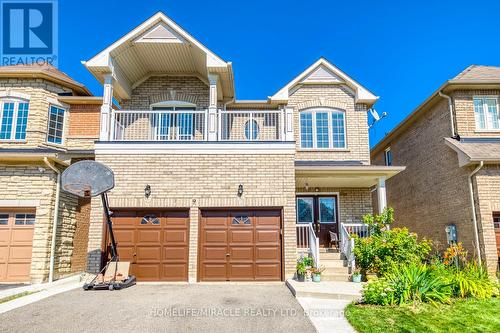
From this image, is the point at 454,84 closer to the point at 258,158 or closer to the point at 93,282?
the point at 258,158

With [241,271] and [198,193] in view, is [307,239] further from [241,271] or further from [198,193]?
[198,193]

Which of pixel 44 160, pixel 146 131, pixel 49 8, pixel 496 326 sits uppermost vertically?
pixel 49 8

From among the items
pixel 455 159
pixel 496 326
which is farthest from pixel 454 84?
pixel 496 326

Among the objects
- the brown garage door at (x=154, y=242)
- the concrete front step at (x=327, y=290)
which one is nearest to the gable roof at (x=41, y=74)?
the brown garage door at (x=154, y=242)

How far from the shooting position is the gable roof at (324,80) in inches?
557

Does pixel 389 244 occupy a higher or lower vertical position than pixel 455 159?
lower

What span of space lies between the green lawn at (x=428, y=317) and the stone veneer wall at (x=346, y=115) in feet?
24.1

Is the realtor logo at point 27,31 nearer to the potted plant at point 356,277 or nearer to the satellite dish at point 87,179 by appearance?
the satellite dish at point 87,179

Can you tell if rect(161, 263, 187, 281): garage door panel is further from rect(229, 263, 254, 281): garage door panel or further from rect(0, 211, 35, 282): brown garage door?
rect(0, 211, 35, 282): brown garage door

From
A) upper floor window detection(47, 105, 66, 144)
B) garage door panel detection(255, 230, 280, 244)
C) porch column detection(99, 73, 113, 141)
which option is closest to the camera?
garage door panel detection(255, 230, 280, 244)

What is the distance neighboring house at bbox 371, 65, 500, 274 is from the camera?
11.4m

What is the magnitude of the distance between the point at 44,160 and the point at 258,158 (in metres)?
6.63

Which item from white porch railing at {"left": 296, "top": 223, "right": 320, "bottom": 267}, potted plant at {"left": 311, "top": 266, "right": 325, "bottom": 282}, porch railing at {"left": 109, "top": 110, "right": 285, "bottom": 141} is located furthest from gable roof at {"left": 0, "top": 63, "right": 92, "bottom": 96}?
potted plant at {"left": 311, "top": 266, "right": 325, "bottom": 282}

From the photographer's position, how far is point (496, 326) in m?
6.02
